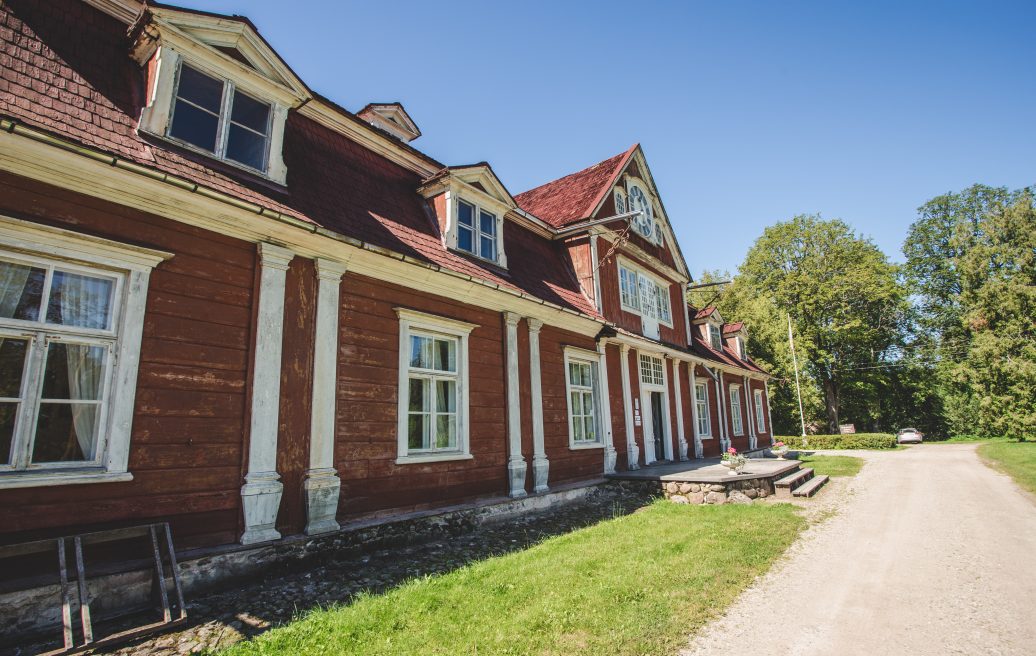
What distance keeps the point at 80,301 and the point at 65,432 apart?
118cm

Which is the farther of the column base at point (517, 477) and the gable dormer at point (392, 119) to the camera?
the gable dormer at point (392, 119)

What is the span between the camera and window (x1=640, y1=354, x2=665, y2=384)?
46.4 ft

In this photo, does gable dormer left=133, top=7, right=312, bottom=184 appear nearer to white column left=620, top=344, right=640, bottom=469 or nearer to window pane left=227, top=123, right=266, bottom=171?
window pane left=227, top=123, right=266, bottom=171

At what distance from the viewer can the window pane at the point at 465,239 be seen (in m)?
8.96

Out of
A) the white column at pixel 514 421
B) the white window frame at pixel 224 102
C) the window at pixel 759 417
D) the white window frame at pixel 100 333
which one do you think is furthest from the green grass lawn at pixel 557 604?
the window at pixel 759 417

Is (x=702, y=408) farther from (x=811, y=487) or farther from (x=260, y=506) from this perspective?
(x=260, y=506)

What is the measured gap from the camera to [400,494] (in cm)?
671

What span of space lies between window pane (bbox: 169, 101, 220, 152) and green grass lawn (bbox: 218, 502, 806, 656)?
17.6 feet

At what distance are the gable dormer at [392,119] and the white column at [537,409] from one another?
454 cm

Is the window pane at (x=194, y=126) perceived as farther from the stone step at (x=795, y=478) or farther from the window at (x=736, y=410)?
the window at (x=736, y=410)

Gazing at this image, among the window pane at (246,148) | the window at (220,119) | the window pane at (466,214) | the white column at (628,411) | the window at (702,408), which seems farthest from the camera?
the window at (702,408)

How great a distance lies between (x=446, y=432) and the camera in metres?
7.64

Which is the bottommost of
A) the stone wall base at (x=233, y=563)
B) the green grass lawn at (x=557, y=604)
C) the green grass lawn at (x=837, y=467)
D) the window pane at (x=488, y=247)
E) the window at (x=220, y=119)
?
the green grass lawn at (x=837, y=467)

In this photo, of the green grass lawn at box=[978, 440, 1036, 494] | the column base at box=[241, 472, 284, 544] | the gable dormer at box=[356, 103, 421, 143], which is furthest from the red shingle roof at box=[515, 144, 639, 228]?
the green grass lawn at box=[978, 440, 1036, 494]
